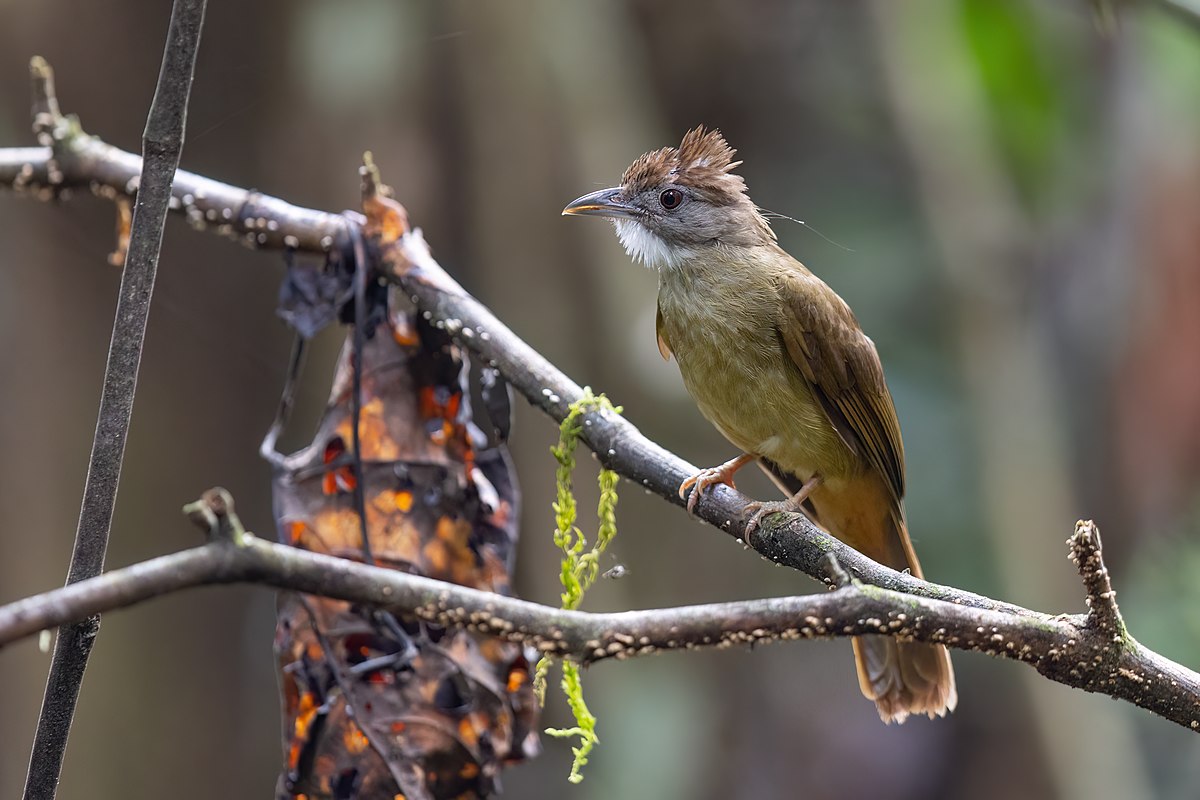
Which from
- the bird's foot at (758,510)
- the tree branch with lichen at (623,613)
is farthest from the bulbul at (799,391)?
the tree branch with lichen at (623,613)

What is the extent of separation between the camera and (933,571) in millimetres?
5562

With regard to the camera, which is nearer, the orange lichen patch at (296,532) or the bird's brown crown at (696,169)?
the orange lichen patch at (296,532)

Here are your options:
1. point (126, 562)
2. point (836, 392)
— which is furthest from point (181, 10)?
point (126, 562)

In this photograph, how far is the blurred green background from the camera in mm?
4699

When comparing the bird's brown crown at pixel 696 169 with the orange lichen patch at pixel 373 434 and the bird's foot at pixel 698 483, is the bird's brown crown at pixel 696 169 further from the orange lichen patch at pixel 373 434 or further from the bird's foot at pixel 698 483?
the orange lichen patch at pixel 373 434

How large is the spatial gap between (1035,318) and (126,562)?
4.44 meters

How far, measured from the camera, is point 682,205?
10.8 feet

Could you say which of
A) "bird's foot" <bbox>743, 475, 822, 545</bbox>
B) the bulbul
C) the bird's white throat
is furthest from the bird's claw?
the bird's white throat

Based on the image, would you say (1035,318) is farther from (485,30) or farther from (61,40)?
(61,40)

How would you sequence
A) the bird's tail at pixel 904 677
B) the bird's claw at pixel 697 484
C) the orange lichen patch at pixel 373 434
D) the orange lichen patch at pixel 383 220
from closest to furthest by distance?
1. the bird's claw at pixel 697 484
2. the orange lichen patch at pixel 373 434
3. the orange lichen patch at pixel 383 220
4. the bird's tail at pixel 904 677

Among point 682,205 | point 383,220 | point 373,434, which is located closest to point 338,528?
point 373,434

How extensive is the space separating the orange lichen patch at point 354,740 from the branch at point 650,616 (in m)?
0.83

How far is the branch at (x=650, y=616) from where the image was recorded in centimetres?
124

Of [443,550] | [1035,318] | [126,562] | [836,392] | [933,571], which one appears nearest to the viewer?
[443,550]
